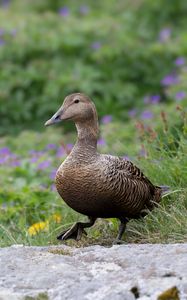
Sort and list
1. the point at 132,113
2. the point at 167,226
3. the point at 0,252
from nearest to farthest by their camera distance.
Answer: the point at 0,252 < the point at 167,226 < the point at 132,113

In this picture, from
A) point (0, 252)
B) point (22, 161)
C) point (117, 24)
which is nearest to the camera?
point (0, 252)

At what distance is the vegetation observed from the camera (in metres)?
5.97

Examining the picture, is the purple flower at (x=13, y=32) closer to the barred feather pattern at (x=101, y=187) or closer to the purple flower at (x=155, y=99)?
the purple flower at (x=155, y=99)

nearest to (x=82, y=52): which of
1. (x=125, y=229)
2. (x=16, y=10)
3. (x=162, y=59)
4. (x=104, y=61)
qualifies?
(x=104, y=61)

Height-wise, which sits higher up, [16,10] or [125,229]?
[16,10]

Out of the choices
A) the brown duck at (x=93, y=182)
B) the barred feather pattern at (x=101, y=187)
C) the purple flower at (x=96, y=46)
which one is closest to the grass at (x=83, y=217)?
the brown duck at (x=93, y=182)

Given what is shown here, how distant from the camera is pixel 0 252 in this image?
4.51 meters

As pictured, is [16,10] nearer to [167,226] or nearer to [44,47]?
[44,47]

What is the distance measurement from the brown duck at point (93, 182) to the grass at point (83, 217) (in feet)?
0.38

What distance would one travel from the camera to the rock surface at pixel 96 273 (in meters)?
3.91

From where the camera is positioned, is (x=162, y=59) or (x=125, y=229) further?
(x=162, y=59)

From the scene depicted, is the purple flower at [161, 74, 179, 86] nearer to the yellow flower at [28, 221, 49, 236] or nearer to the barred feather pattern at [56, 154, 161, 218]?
the yellow flower at [28, 221, 49, 236]

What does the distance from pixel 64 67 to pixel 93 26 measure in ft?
2.97

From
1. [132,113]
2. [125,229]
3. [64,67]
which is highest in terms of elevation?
[64,67]
